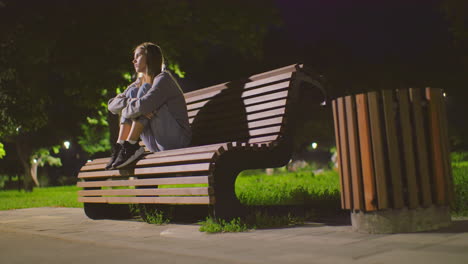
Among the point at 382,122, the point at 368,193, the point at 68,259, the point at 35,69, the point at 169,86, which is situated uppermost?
the point at 35,69

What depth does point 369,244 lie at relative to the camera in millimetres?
4074

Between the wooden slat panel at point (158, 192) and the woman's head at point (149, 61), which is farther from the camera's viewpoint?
the woman's head at point (149, 61)

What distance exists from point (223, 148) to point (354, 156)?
1240mm

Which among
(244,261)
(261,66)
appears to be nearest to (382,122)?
(244,261)

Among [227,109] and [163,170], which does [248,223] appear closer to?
[163,170]

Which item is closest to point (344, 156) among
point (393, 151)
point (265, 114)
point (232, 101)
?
point (393, 151)

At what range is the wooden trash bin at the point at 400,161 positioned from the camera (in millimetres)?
4523

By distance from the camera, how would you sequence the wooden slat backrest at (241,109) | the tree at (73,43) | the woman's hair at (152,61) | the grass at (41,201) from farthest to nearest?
1. the tree at (73,43)
2. the grass at (41,201)
3. the woman's hair at (152,61)
4. the wooden slat backrest at (241,109)

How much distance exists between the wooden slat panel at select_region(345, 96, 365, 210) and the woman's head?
3.00 meters

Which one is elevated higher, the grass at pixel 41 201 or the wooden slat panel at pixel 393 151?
the wooden slat panel at pixel 393 151

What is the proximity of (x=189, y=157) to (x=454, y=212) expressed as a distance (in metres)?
2.81

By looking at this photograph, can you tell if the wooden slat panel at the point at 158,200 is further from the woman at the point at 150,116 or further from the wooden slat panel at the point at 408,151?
the wooden slat panel at the point at 408,151

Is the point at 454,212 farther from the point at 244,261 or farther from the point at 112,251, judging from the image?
the point at 112,251

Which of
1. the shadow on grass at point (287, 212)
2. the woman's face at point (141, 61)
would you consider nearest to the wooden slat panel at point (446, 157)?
the shadow on grass at point (287, 212)
